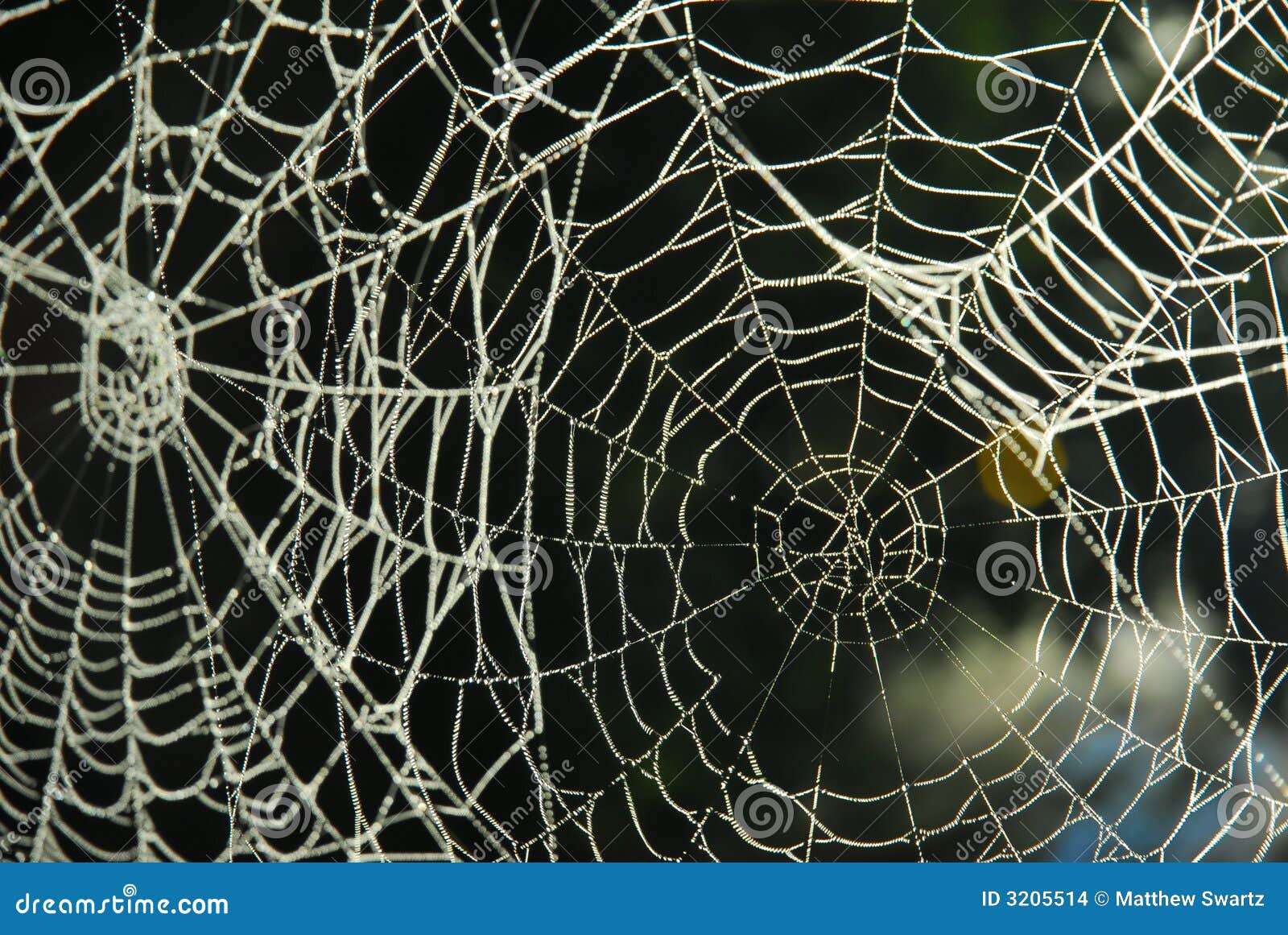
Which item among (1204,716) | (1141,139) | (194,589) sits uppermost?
(1141,139)

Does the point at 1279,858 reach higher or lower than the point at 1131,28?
lower

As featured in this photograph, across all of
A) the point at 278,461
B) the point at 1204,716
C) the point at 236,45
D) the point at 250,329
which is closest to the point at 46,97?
the point at 236,45

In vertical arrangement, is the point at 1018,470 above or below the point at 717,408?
below

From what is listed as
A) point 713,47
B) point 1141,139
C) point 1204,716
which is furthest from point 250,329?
point 1204,716

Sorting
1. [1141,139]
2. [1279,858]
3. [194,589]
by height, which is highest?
[1141,139]

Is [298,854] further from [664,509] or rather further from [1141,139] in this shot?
[1141,139]

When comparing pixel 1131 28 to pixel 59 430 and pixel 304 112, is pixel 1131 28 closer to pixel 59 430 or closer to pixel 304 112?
pixel 304 112
